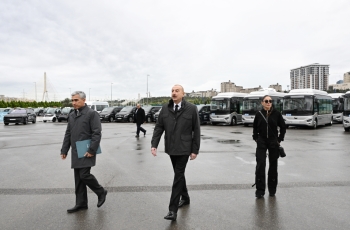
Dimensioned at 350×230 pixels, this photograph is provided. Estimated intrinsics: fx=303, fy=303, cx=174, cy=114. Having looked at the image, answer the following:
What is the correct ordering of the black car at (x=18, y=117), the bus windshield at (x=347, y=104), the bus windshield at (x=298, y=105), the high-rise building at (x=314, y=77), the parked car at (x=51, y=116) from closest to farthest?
the bus windshield at (x=347, y=104) < the bus windshield at (x=298, y=105) < the black car at (x=18, y=117) < the parked car at (x=51, y=116) < the high-rise building at (x=314, y=77)

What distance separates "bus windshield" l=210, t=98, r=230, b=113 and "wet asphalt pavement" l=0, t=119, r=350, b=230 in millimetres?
18124

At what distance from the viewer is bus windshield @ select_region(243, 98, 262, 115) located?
25828 mm

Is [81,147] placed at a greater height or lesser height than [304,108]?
lesser

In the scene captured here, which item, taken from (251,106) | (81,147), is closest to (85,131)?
(81,147)

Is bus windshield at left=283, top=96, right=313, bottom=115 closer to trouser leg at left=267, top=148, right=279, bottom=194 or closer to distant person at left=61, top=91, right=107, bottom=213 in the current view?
trouser leg at left=267, top=148, right=279, bottom=194

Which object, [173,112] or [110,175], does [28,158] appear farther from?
[173,112]

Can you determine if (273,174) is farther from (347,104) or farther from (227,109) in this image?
(227,109)

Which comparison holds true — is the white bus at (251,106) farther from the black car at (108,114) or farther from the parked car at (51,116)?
the parked car at (51,116)

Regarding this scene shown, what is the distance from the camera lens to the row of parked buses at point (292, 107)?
71.3 ft

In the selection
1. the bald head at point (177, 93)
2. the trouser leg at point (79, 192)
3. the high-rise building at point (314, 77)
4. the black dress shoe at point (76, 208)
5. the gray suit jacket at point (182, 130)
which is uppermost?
the high-rise building at point (314, 77)

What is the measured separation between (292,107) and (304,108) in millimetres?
865

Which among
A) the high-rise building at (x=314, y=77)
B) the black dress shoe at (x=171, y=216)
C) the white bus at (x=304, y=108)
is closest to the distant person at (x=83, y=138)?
the black dress shoe at (x=171, y=216)

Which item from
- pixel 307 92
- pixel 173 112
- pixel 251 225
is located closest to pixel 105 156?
pixel 173 112

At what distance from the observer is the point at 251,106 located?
85.6ft
